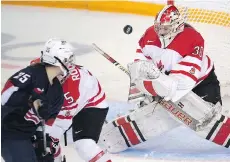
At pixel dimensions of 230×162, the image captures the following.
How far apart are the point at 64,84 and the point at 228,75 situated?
1131 mm

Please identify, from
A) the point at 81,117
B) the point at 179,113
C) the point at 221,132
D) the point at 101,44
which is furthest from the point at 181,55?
the point at 101,44

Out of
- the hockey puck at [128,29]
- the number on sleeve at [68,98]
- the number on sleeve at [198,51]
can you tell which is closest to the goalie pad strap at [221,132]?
the number on sleeve at [198,51]

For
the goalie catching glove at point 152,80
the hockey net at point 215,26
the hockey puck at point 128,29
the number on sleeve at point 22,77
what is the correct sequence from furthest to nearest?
1. the hockey puck at point 128,29
2. the hockey net at point 215,26
3. the goalie catching glove at point 152,80
4. the number on sleeve at point 22,77

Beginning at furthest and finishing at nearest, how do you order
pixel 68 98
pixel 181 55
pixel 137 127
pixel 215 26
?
pixel 215 26 < pixel 137 127 < pixel 181 55 < pixel 68 98

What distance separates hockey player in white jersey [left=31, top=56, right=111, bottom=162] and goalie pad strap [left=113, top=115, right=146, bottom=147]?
1.18 ft

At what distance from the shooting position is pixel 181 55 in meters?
2.47

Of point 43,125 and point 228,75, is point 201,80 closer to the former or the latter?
point 228,75

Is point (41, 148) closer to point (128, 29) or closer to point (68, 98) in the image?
point (68, 98)

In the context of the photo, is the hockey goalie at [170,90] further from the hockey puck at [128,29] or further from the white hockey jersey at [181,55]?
the hockey puck at [128,29]

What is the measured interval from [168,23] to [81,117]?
534 mm

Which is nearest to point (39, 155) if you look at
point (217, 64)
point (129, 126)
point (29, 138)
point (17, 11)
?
point (29, 138)

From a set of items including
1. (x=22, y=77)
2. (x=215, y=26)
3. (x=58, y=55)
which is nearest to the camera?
(x=22, y=77)

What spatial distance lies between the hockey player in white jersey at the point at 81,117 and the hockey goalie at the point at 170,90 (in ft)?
0.83

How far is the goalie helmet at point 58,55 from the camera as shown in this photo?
2.03 m
